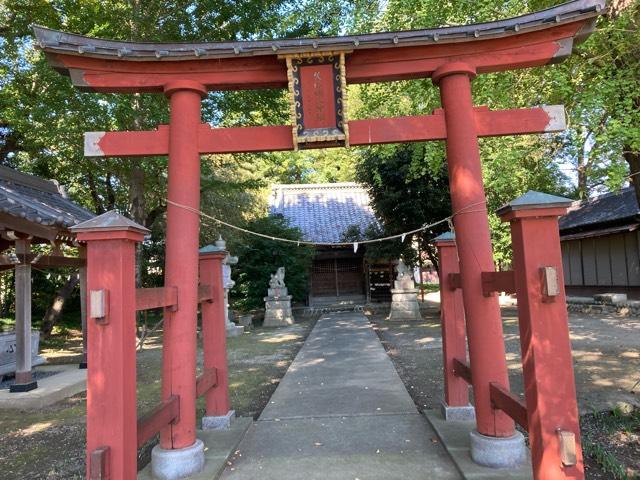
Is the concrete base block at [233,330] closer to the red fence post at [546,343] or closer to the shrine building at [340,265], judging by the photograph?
the shrine building at [340,265]

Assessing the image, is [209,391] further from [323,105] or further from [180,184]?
[323,105]

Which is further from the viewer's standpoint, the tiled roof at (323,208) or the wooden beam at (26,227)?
the tiled roof at (323,208)

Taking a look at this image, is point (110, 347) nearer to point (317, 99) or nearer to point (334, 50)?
point (317, 99)

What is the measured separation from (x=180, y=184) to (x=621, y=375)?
702 centimetres

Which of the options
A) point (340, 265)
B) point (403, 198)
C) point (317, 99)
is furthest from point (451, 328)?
point (340, 265)

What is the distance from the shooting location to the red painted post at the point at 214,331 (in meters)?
5.00

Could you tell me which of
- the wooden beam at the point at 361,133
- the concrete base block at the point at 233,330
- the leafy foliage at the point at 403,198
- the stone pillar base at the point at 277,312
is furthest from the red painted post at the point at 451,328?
the stone pillar base at the point at 277,312

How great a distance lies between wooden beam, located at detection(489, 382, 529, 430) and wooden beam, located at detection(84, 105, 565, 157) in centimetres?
238

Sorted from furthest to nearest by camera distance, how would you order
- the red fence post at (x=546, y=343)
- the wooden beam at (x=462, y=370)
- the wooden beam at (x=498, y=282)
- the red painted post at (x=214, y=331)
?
1. the red painted post at (x=214, y=331)
2. the wooden beam at (x=462, y=370)
3. the wooden beam at (x=498, y=282)
4. the red fence post at (x=546, y=343)

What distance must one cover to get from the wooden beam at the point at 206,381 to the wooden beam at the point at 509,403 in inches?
106

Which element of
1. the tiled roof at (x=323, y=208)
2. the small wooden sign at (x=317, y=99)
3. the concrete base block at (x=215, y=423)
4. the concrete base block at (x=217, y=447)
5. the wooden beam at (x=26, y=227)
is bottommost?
the concrete base block at (x=217, y=447)

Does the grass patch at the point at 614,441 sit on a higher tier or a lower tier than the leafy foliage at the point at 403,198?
lower

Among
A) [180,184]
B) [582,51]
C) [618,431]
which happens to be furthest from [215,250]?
[582,51]

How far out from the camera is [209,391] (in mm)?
4965
